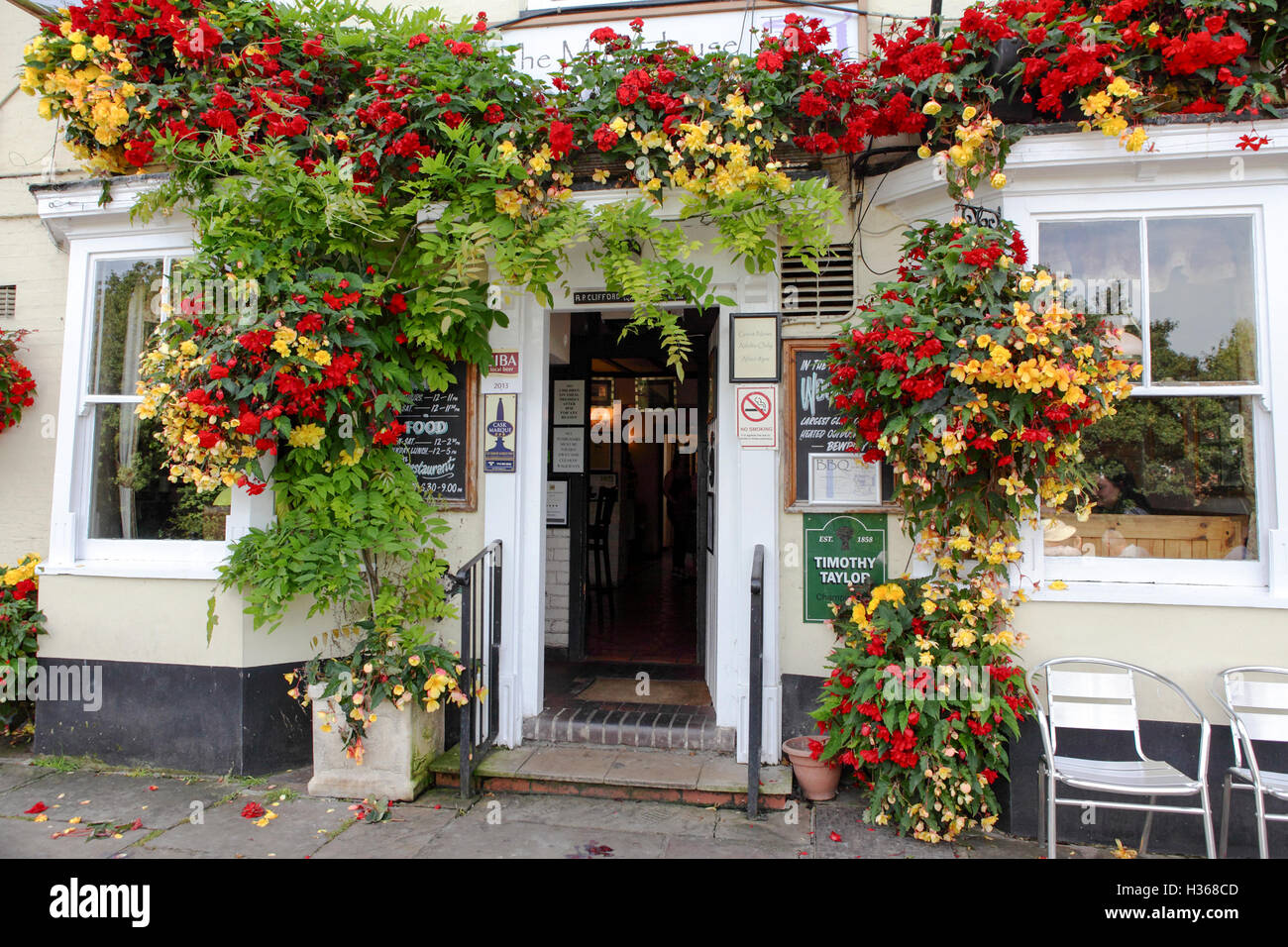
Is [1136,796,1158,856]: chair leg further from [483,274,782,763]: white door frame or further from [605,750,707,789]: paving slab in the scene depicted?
[605,750,707,789]: paving slab

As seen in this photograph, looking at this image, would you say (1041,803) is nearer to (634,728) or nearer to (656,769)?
(656,769)

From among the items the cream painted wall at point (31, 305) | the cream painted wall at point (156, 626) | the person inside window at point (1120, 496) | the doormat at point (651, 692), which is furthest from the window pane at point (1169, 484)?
the cream painted wall at point (31, 305)

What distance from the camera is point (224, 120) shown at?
12.9 feet

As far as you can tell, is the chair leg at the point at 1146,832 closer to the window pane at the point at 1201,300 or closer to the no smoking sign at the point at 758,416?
the window pane at the point at 1201,300

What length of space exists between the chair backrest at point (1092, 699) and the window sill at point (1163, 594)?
311 millimetres

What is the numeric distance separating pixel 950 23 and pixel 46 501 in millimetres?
6400

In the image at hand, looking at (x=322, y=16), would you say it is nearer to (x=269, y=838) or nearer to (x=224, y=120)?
(x=224, y=120)

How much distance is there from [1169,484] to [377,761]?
4267mm

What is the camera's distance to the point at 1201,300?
3682 mm

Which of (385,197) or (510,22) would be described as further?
(510,22)

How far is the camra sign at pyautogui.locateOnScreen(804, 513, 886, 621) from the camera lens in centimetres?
402

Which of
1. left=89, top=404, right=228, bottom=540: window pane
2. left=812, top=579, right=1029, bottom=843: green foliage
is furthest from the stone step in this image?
left=89, top=404, right=228, bottom=540: window pane

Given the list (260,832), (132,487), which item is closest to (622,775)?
(260,832)
